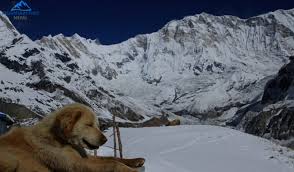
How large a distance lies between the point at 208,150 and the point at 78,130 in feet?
92.4

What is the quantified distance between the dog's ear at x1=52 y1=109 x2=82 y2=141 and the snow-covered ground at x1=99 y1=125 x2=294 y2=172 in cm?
1675

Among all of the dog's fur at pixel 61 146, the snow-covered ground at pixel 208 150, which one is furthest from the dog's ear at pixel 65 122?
the snow-covered ground at pixel 208 150

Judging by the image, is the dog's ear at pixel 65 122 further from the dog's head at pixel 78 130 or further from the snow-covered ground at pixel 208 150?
the snow-covered ground at pixel 208 150

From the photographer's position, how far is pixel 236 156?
3247 cm

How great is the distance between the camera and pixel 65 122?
566cm

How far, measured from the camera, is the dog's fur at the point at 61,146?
5.58 metres

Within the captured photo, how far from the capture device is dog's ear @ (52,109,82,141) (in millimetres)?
5645

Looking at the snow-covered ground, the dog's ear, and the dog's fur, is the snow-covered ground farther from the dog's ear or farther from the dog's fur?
the dog's ear

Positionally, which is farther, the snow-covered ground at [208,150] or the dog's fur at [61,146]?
the snow-covered ground at [208,150]

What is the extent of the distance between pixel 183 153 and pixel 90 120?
84.9 ft

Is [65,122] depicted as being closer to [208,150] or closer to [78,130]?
[78,130]

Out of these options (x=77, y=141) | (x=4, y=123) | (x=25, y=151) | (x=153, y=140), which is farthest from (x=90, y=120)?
(x=153, y=140)

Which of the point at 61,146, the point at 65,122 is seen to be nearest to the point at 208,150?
the point at 61,146

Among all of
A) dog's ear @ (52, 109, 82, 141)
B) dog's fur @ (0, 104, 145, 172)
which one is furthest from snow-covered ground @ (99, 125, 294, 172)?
dog's ear @ (52, 109, 82, 141)
